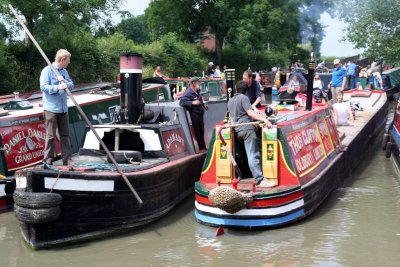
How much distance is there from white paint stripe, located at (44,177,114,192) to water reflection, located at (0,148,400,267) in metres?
0.71

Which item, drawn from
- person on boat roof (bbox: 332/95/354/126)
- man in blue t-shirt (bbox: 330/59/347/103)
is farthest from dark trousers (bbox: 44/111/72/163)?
man in blue t-shirt (bbox: 330/59/347/103)

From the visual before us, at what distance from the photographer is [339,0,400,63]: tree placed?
1873cm

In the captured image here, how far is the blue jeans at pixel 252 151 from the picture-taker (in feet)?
25.7

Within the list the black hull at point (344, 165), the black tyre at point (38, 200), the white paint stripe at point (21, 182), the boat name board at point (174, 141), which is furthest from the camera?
the boat name board at point (174, 141)

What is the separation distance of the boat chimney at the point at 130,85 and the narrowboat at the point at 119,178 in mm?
15

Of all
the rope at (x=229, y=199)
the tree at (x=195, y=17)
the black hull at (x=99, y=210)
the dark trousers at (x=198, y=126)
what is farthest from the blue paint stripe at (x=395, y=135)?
the tree at (x=195, y=17)

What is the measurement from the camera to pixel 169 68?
29141 mm

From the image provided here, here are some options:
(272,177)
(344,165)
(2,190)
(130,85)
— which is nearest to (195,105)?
(130,85)

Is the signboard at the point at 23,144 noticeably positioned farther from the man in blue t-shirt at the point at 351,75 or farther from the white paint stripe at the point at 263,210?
the man in blue t-shirt at the point at 351,75

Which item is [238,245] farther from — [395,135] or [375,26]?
[375,26]

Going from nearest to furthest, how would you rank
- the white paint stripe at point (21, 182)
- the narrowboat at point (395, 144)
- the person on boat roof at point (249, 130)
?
1. the white paint stripe at point (21, 182)
2. the person on boat roof at point (249, 130)
3. the narrowboat at point (395, 144)

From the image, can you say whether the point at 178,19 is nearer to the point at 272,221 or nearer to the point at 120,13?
the point at 120,13

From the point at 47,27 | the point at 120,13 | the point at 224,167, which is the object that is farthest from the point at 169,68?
the point at 224,167

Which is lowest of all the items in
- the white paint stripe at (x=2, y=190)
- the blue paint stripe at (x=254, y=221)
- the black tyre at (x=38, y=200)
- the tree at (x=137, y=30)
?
the blue paint stripe at (x=254, y=221)
